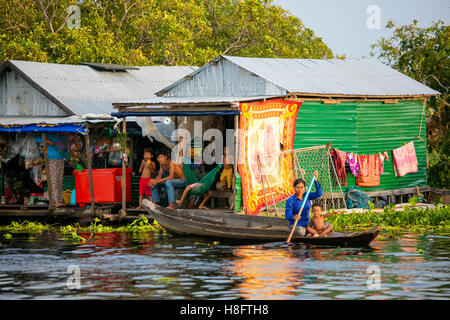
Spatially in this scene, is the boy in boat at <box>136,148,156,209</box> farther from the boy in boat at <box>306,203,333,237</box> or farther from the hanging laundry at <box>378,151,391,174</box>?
the hanging laundry at <box>378,151,391,174</box>

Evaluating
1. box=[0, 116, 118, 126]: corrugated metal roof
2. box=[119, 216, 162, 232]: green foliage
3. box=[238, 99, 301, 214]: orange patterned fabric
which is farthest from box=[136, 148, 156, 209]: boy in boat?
box=[238, 99, 301, 214]: orange patterned fabric

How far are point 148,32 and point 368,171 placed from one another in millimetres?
15992

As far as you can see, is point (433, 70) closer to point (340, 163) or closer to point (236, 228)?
point (340, 163)

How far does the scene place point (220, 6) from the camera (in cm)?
4259

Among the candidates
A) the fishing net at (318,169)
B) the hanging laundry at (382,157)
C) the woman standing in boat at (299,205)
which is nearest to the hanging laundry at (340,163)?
the fishing net at (318,169)

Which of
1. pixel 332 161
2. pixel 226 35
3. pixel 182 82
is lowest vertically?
pixel 332 161

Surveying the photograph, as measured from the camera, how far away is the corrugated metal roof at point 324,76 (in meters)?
20.8

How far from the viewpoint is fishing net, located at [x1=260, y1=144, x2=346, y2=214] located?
1991 cm

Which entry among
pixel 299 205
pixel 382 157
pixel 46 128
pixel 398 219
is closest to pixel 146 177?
pixel 46 128

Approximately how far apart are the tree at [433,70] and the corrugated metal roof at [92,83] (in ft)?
25.3
